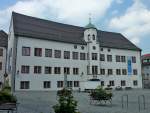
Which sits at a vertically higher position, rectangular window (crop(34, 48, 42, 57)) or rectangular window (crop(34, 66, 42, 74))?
rectangular window (crop(34, 48, 42, 57))

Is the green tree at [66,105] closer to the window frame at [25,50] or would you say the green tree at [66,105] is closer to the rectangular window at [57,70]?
the window frame at [25,50]

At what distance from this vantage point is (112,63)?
61.1 meters

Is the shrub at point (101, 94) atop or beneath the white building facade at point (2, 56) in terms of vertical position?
beneath

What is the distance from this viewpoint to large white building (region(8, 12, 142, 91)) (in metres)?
47.8

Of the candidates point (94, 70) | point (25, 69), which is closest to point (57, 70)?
point (25, 69)

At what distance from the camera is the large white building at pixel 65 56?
47.8 m

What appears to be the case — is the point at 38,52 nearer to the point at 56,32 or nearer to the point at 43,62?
the point at 43,62

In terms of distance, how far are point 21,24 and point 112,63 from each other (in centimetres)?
2477

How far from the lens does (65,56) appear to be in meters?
53.5

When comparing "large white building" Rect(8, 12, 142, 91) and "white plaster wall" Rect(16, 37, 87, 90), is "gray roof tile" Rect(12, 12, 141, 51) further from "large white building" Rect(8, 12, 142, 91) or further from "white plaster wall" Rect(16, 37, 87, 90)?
"white plaster wall" Rect(16, 37, 87, 90)

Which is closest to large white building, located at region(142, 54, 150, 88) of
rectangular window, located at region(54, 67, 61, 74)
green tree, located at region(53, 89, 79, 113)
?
rectangular window, located at region(54, 67, 61, 74)

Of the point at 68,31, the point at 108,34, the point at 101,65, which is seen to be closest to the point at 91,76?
the point at 101,65

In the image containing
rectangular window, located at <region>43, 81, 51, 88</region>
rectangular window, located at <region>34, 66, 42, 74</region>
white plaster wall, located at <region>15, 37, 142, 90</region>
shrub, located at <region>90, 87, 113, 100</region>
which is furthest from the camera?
rectangular window, located at <region>43, 81, 51, 88</region>

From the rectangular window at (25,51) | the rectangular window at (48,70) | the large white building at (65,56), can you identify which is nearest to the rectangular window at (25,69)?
the large white building at (65,56)
